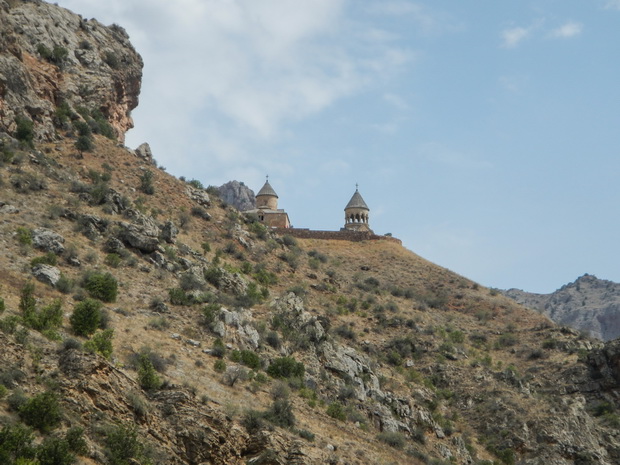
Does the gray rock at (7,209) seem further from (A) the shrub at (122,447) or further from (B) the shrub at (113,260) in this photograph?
(A) the shrub at (122,447)

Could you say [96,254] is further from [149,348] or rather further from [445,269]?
[445,269]

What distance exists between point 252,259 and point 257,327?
11962 mm

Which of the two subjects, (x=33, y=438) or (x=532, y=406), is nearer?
(x=33, y=438)

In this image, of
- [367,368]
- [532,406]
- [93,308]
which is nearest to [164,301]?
→ [93,308]

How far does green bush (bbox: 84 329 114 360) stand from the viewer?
893 inches

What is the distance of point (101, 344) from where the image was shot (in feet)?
76.4

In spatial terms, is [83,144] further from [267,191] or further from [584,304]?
[584,304]

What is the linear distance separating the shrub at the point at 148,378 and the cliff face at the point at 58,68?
21670mm

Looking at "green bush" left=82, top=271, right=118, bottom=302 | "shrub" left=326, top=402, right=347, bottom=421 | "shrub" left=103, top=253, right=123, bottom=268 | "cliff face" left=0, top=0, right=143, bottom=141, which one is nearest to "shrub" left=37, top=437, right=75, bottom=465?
"green bush" left=82, top=271, right=118, bottom=302

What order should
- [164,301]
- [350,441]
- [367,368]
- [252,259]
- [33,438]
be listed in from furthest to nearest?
[252,259] < [367,368] < [164,301] < [350,441] < [33,438]

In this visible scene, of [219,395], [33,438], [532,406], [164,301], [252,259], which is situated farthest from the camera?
[252,259]

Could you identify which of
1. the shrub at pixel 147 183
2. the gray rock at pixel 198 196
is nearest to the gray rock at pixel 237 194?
the gray rock at pixel 198 196

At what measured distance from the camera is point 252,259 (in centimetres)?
A: 4394

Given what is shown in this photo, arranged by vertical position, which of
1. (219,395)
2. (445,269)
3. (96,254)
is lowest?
(219,395)
